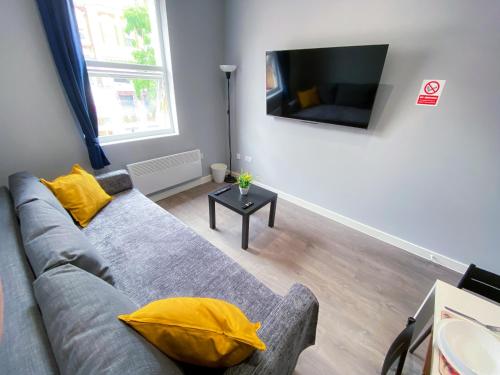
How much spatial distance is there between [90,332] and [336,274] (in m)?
1.75

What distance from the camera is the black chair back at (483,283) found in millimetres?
974

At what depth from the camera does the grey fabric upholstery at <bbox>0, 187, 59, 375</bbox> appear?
1.90ft

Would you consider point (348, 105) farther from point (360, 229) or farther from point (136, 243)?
point (136, 243)

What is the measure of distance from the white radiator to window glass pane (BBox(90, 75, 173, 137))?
0.40m

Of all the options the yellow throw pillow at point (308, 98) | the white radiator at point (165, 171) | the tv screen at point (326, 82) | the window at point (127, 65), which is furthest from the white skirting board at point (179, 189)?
the yellow throw pillow at point (308, 98)

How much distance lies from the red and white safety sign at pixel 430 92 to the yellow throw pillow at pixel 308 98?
83 cm

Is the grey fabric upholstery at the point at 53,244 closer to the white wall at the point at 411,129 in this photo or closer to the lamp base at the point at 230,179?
the white wall at the point at 411,129

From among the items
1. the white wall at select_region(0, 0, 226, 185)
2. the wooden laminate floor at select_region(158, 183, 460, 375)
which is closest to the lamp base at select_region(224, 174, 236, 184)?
the white wall at select_region(0, 0, 226, 185)

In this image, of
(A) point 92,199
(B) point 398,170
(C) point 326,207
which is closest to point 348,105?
(B) point 398,170

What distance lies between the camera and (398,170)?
200cm

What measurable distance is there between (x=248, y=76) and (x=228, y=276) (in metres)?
2.51

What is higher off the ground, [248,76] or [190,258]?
[248,76]

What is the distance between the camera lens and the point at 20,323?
680mm

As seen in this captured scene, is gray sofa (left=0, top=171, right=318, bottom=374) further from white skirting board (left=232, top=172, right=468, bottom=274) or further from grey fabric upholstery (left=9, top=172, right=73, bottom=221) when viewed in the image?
white skirting board (left=232, top=172, right=468, bottom=274)
